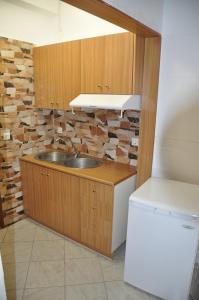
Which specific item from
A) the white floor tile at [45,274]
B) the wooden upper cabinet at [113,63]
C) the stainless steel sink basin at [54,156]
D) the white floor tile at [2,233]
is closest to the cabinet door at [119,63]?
the wooden upper cabinet at [113,63]

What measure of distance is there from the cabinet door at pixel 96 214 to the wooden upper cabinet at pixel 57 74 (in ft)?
3.29

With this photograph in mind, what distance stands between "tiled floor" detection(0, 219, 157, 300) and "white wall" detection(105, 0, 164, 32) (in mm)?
2071

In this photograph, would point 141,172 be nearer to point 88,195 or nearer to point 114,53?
point 88,195

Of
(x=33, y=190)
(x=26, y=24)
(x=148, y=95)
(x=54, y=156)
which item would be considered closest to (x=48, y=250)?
(x=33, y=190)

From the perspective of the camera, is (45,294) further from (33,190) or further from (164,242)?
(33,190)

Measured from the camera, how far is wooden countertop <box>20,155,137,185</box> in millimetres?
2035

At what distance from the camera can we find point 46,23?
2.79 m

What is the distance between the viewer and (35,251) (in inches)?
89.2

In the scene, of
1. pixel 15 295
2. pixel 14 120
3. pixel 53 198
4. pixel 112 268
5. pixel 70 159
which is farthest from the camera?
pixel 70 159

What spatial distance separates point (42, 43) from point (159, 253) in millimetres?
2707

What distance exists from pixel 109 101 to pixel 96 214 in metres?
1.09

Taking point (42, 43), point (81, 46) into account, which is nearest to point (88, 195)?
point (81, 46)

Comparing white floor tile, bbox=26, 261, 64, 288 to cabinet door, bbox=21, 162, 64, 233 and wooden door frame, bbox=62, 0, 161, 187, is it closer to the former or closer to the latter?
cabinet door, bbox=21, 162, 64, 233

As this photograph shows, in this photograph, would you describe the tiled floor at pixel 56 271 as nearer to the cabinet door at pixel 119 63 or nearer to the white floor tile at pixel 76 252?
the white floor tile at pixel 76 252
